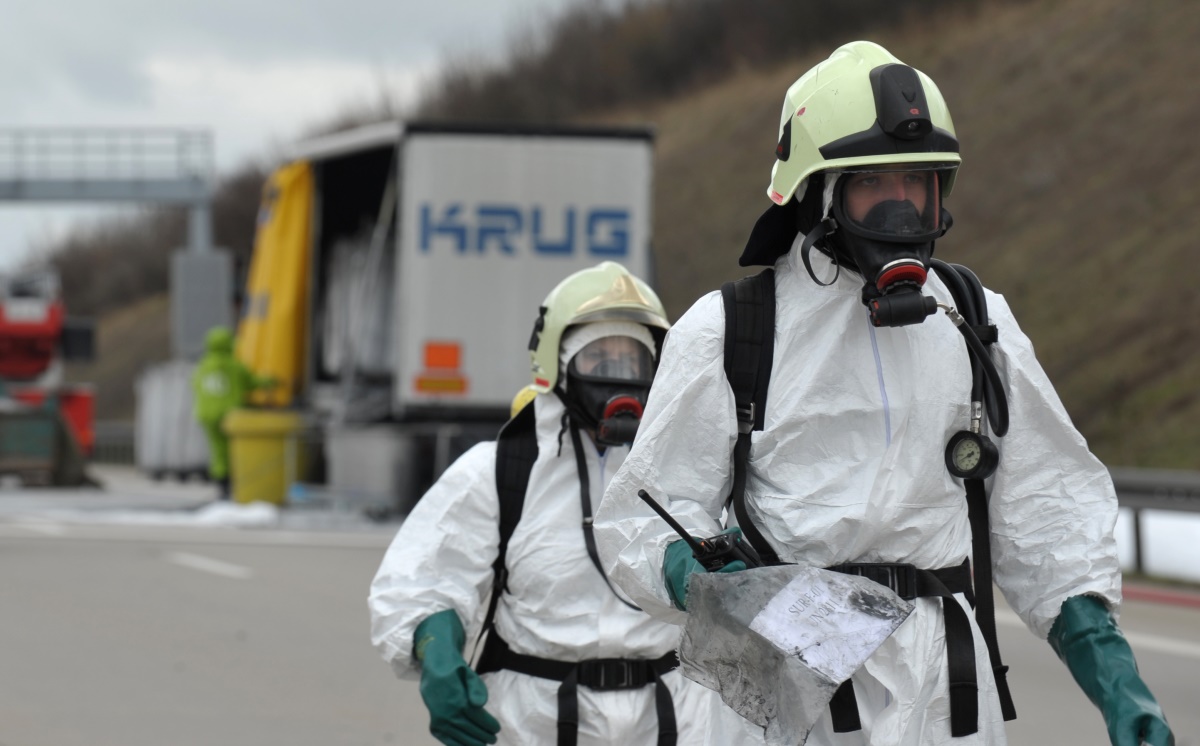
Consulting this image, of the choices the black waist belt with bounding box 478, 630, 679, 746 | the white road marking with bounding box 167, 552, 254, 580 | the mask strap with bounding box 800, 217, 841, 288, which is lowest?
the white road marking with bounding box 167, 552, 254, 580

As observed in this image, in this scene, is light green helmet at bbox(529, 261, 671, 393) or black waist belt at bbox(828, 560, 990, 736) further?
light green helmet at bbox(529, 261, 671, 393)

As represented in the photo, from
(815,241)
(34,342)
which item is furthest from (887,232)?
(34,342)

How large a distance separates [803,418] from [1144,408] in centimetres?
1788

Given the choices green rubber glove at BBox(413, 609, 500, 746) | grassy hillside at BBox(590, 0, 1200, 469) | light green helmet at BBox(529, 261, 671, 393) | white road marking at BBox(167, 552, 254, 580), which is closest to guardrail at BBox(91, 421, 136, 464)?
grassy hillside at BBox(590, 0, 1200, 469)

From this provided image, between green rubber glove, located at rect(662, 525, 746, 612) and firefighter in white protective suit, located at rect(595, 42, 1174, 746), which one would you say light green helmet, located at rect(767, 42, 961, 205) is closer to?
firefighter in white protective suit, located at rect(595, 42, 1174, 746)

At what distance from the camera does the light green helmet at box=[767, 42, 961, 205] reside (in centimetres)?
297

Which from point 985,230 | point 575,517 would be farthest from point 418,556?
point 985,230

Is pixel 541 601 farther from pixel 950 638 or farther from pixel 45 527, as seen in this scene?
pixel 45 527

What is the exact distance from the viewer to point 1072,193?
27531 mm

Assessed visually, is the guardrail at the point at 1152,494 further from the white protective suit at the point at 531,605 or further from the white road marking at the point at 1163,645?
the white protective suit at the point at 531,605

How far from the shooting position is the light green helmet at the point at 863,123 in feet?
9.74

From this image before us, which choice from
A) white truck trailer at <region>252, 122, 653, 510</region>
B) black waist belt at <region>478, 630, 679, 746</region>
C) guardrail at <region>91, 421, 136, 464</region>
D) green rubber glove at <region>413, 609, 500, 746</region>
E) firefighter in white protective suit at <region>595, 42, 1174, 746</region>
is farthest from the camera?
guardrail at <region>91, 421, 136, 464</region>

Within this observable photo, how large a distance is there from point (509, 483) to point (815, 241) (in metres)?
1.41

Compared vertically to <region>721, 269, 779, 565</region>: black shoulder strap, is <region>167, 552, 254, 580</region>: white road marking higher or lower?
lower
